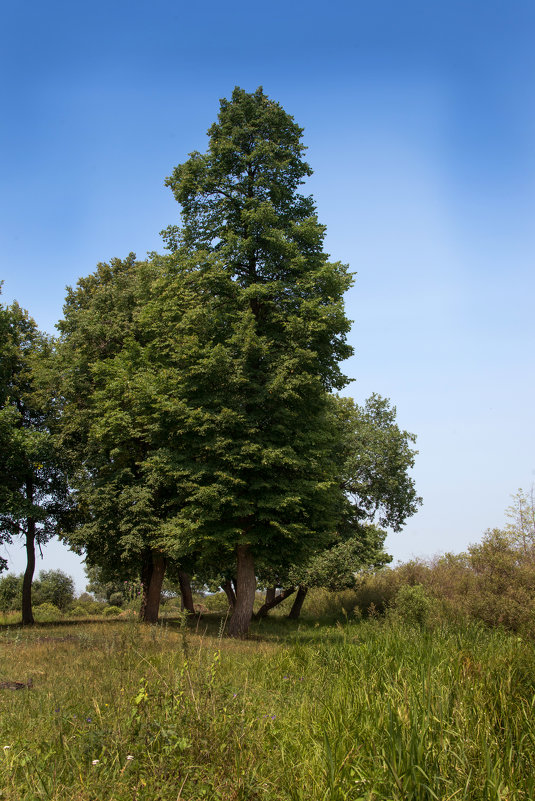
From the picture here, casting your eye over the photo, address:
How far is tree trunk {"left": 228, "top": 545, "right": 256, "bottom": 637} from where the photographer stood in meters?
15.9

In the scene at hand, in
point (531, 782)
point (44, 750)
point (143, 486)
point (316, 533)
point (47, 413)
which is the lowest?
point (44, 750)

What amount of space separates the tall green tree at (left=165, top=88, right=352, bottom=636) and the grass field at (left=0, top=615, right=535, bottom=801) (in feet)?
27.9

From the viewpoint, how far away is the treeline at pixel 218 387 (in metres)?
15.2

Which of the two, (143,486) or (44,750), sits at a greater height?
(143,486)

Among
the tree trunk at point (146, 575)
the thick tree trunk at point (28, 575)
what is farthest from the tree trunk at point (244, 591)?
the thick tree trunk at point (28, 575)

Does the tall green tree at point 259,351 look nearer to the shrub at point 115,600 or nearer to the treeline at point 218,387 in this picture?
the treeline at point 218,387

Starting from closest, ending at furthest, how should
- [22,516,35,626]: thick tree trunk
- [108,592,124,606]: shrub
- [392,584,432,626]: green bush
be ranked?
[392,584,432,626]: green bush → [22,516,35,626]: thick tree trunk → [108,592,124,606]: shrub

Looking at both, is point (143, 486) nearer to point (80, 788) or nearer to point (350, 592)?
point (80, 788)

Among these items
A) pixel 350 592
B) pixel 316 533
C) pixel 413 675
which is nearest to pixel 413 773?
pixel 413 675

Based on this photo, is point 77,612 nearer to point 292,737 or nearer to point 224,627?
point 224,627

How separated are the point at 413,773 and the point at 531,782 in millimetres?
863

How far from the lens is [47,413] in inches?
1070

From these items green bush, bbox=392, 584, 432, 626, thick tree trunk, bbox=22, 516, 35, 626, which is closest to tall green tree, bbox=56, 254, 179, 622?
thick tree trunk, bbox=22, 516, 35, 626

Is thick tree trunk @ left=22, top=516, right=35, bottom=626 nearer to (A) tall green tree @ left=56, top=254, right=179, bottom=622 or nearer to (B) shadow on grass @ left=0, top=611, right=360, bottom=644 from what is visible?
(B) shadow on grass @ left=0, top=611, right=360, bottom=644
